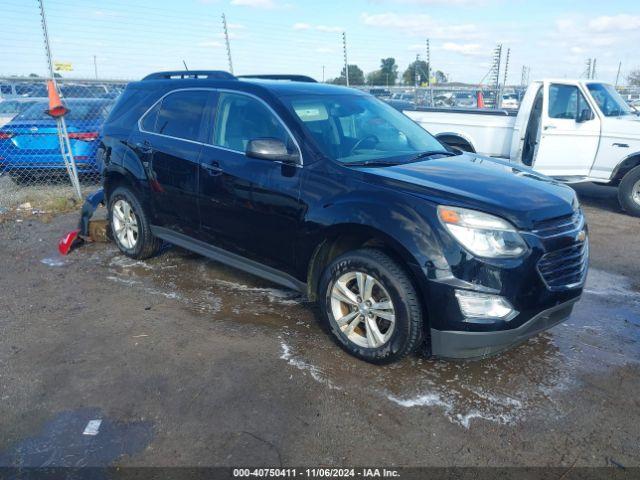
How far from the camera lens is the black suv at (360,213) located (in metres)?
3.18

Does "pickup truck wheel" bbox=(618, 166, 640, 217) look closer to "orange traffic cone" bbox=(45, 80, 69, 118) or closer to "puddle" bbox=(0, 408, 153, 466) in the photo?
"puddle" bbox=(0, 408, 153, 466)

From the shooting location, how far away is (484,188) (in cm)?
349

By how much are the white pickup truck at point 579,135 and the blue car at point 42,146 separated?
686 centimetres

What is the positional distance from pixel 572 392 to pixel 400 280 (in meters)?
1.29

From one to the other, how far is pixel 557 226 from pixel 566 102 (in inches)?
227

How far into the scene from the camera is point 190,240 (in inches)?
194

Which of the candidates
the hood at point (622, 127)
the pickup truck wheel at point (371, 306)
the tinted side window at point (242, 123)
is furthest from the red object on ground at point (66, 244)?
the hood at point (622, 127)

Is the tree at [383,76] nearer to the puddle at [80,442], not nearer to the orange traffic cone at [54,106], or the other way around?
the orange traffic cone at [54,106]

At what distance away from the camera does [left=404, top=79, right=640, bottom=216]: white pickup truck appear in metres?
7.93

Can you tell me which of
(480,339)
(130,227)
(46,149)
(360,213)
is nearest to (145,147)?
(130,227)

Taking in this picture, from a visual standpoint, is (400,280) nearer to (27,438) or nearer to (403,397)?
(403,397)

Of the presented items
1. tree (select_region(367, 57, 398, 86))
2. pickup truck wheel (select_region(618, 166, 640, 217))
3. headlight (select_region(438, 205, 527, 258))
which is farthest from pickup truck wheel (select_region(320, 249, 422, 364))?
tree (select_region(367, 57, 398, 86))

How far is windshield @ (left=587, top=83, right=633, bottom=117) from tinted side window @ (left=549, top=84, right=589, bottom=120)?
0.22 meters

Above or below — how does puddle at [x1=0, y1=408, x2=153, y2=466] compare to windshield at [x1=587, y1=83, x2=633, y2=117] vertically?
below
